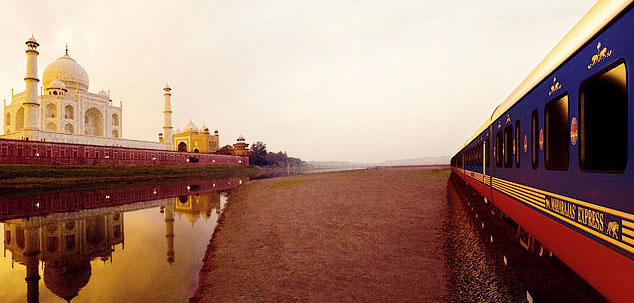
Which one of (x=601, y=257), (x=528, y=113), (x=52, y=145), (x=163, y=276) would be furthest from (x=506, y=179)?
(x=52, y=145)

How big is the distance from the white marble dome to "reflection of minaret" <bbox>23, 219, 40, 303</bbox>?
180 ft

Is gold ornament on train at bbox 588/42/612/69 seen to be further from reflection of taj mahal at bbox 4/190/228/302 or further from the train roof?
reflection of taj mahal at bbox 4/190/228/302

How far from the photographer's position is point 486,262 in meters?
5.83

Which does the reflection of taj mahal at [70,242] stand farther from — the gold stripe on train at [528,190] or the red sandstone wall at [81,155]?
the red sandstone wall at [81,155]

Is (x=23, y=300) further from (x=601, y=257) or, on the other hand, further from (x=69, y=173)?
(x=69, y=173)

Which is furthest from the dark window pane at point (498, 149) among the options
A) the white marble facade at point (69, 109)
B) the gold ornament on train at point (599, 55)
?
the white marble facade at point (69, 109)

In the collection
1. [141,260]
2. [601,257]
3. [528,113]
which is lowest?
[141,260]

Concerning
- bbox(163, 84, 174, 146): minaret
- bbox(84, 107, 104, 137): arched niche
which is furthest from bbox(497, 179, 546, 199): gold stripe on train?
bbox(84, 107, 104, 137): arched niche

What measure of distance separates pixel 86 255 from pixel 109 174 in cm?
3231

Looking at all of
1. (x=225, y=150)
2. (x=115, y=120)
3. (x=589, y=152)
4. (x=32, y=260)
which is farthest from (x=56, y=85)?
(x=589, y=152)

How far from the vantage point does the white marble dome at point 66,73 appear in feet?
172

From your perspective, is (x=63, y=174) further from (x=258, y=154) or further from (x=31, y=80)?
(x=258, y=154)

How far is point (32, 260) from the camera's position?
24.2 ft

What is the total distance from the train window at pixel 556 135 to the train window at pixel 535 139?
0.44 meters
